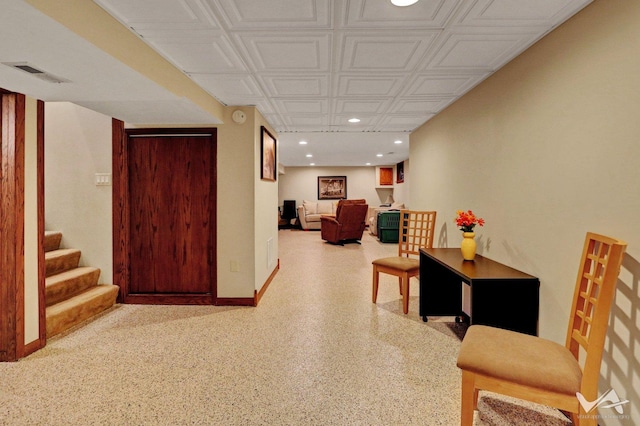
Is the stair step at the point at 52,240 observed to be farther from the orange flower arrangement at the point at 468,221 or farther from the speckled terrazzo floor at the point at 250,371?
the orange flower arrangement at the point at 468,221

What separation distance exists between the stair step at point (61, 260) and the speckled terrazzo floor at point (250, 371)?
63 cm

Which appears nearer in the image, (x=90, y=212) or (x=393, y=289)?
(x=90, y=212)

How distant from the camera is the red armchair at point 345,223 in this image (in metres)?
7.39

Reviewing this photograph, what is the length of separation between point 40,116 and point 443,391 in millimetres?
3336

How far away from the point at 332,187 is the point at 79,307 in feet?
30.0

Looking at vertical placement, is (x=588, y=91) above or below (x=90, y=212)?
above

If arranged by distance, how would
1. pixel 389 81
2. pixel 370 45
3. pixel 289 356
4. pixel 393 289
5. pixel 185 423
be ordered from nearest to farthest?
pixel 185 423, pixel 370 45, pixel 289 356, pixel 389 81, pixel 393 289

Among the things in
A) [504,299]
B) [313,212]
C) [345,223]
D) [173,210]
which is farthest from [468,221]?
[313,212]

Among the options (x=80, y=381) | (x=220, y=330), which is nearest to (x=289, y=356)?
(x=220, y=330)

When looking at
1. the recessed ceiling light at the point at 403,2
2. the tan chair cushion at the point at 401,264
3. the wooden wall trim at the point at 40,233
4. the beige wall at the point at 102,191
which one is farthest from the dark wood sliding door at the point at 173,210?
the recessed ceiling light at the point at 403,2

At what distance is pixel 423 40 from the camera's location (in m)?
2.01

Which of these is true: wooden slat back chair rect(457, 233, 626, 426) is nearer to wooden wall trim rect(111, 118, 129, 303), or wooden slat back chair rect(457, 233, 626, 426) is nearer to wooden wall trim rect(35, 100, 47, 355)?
wooden wall trim rect(35, 100, 47, 355)

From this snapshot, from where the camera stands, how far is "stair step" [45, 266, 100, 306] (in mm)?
Result: 2889

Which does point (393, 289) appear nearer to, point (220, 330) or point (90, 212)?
point (220, 330)
